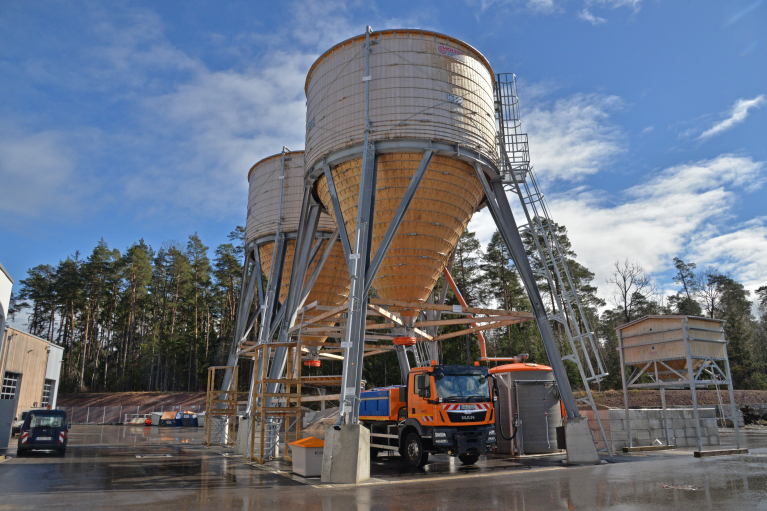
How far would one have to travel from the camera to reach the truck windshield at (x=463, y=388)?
1273 centimetres

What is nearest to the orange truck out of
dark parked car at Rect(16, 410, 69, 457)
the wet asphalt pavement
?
the wet asphalt pavement

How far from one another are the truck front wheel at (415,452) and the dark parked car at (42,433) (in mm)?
12119

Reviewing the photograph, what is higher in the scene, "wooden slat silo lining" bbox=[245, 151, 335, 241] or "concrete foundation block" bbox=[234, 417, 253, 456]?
"wooden slat silo lining" bbox=[245, 151, 335, 241]

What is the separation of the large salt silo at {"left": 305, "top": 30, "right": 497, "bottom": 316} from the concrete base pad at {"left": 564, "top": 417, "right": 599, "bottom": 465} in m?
5.75

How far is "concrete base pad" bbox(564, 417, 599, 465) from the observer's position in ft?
42.3

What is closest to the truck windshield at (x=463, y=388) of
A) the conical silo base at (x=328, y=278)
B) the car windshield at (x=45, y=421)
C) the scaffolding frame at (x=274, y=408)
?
the scaffolding frame at (x=274, y=408)

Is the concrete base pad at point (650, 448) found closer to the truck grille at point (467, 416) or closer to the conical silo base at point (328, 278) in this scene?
the truck grille at point (467, 416)

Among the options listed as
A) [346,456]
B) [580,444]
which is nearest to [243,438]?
[346,456]

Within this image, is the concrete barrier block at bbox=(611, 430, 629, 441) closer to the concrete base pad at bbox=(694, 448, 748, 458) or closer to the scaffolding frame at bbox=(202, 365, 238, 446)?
the concrete base pad at bbox=(694, 448, 748, 458)

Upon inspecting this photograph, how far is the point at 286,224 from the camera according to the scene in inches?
811

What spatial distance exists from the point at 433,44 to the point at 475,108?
2190 mm

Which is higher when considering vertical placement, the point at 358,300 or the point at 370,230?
the point at 370,230

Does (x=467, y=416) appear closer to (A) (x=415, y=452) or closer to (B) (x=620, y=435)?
(A) (x=415, y=452)

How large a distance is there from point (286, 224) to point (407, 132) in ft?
28.1
